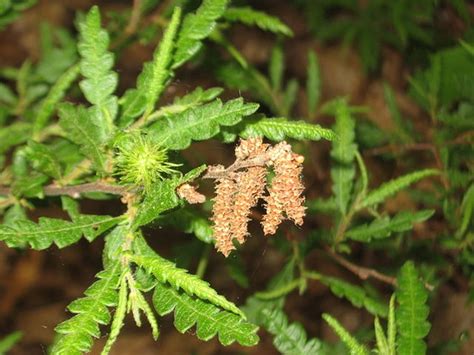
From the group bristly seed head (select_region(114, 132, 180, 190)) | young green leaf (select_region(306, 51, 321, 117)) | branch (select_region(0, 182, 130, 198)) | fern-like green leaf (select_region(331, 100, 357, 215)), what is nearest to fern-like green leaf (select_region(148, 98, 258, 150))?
bristly seed head (select_region(114, 132, 180, 190))

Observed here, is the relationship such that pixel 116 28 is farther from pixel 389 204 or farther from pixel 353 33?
pixel 389 204

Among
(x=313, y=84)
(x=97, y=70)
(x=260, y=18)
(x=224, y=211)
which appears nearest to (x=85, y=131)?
(x=97, y=70)

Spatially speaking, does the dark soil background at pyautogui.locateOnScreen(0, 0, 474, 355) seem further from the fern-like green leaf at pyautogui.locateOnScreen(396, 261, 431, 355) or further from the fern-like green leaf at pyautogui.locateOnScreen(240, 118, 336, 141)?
the fern-like green leaf at pyautogui.locateOnScreen(240, 118, 336, 141)

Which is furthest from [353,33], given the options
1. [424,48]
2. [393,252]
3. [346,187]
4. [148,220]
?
[148,220]

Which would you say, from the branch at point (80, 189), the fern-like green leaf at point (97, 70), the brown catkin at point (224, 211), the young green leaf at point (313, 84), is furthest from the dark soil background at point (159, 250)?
the brown catkin at point (224, 211)

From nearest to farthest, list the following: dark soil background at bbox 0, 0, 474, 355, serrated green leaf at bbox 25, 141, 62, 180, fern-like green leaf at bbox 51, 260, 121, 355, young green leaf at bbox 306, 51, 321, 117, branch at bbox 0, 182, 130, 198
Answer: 1. fern-like green leaf at bbox 51, 260, 121, 355
2. branch at bbox 0, 182, 130, 198
3. serrated green leaf at bbox 25, 141, 62, 180
4. young green leaf at bbox 306, 51, 321, 117
5. dark soil background at bbox 0, 0, 474, 355

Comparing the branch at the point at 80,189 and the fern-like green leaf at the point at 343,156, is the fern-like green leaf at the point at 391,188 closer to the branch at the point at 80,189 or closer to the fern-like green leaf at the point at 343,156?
the fern-like green leaf at the point at 343,156
